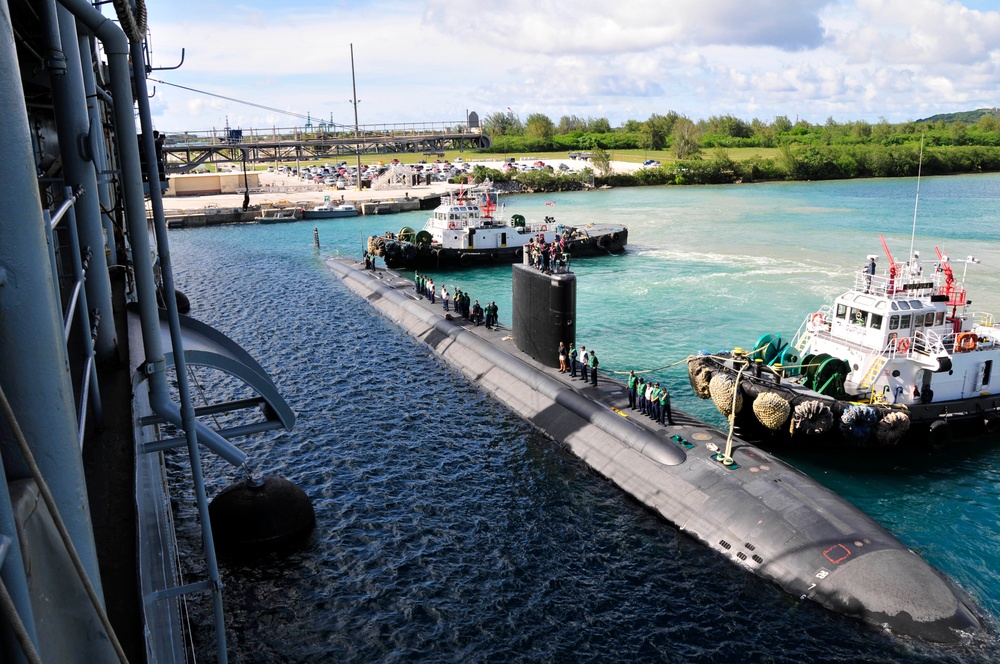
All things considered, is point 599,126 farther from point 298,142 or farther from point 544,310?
point 544,310

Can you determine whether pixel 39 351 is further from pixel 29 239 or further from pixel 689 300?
pixel 689 300

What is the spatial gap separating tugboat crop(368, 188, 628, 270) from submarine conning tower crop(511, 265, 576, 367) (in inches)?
966

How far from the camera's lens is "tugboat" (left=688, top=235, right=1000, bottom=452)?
1869 cm

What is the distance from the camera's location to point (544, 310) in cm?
2200

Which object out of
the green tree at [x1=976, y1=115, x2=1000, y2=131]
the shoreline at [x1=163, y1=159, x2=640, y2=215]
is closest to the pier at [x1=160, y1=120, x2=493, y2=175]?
the shoreline at [x1=163, y1=159, x2=640, y2=215]

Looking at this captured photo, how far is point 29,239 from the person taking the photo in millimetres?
2912

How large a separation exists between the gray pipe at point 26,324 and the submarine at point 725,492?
42.0 ft

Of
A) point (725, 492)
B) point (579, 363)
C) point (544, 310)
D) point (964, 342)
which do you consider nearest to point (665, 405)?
point (725, 492)

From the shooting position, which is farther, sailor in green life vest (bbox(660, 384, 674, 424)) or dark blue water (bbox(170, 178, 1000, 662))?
sailor in green life vest (bbox(660, 384, 674, 424))

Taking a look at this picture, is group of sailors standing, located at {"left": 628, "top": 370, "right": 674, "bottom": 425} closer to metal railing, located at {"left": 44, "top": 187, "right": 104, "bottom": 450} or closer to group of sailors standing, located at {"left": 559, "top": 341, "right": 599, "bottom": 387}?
group of sailors standing, located at {"left": 559, "top": 341, "right": 599, "bottom": 387}

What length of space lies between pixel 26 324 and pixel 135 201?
3.88 meters

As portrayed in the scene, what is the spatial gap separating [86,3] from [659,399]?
50.8 feet

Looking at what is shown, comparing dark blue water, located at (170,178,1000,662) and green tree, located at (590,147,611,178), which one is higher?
green tree, located at (590,147,611,178)

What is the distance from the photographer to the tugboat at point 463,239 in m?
47.7
